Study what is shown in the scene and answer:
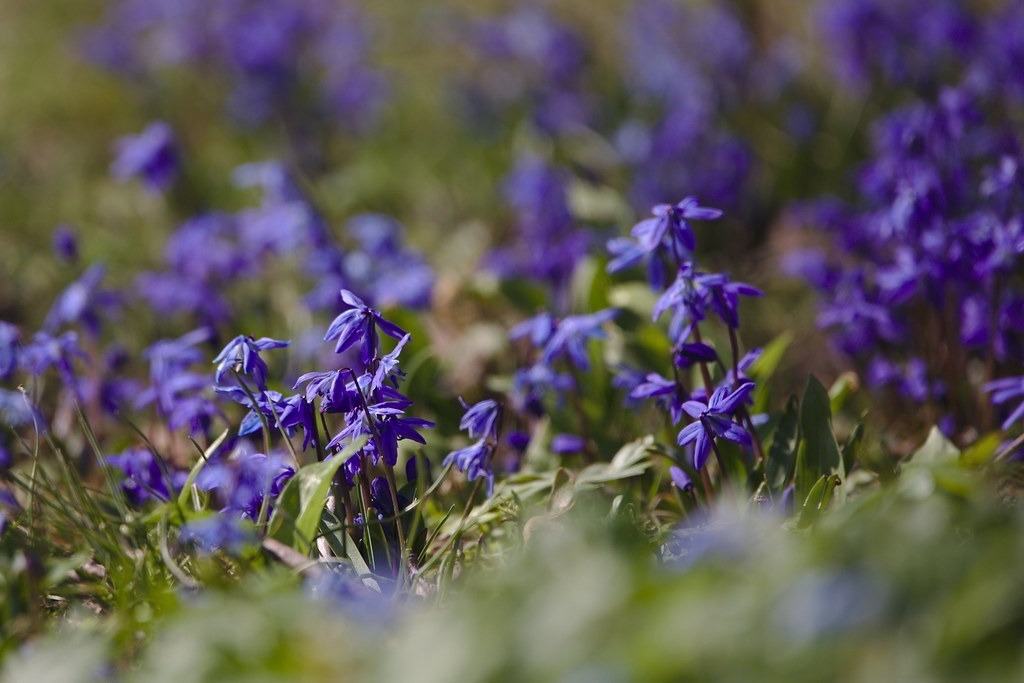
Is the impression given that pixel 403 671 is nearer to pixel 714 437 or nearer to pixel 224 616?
pixel 224 616

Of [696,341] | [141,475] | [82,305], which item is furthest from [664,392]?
[82,305]

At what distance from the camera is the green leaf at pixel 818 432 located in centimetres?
229

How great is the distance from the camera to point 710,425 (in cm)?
206

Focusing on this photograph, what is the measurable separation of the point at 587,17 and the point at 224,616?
638 cm

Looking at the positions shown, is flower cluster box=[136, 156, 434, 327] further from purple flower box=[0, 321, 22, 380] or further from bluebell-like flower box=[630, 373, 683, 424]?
bluebell-like flower box=[630, 373, 683, 424]

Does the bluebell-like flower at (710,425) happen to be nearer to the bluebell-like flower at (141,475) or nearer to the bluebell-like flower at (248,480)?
the bluebell-like flower at (248,480)

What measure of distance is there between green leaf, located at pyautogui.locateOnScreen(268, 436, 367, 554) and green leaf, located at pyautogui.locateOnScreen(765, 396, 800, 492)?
1.08 metres

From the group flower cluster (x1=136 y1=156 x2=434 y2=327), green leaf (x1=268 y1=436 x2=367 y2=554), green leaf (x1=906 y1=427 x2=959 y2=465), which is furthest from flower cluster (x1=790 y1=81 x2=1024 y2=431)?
green leaf (x1=268 y1=436 x2=367 y2=554)

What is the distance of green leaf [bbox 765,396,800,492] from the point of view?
7.72 feet

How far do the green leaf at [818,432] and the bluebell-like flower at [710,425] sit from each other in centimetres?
33

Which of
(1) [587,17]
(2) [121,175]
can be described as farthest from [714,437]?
(1) [587,17]

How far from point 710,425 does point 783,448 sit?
0.42 m

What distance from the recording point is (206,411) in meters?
2.49

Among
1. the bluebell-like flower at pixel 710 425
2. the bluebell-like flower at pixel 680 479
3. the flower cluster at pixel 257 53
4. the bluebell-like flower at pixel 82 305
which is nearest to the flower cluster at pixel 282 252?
the bluebell-like flower at pixel 82 305
